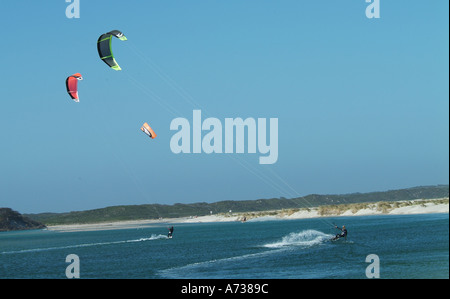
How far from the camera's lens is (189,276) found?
26.5 metres

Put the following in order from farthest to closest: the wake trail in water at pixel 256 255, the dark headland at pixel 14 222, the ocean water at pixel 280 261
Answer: the dark headland at pixel 14 222, the wake trail in water at pixel 256 255, the ocean water at pixel 280 261

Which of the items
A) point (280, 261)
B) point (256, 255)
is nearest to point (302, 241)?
point (256, 255)

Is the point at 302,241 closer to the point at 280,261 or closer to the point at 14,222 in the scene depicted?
the point at 280,261

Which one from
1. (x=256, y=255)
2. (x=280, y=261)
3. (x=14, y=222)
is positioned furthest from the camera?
(x=14, y=222)

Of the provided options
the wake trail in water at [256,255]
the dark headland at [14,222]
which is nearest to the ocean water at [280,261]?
the wake trail in water at [256,255]

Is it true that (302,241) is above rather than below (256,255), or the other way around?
above

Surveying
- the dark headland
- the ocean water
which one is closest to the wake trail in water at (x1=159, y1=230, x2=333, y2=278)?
the ocean water

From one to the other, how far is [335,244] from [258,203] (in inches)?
5958

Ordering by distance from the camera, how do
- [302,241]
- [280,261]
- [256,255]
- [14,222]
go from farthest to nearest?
[14,222]
[302,241]
[256,255]
[280,261]

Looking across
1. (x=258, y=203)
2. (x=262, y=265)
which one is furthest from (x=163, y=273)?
(x=258, y=203)

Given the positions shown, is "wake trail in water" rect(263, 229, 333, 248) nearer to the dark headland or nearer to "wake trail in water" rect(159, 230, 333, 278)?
"wake trail in water" rect(159, 230, 333, 278)

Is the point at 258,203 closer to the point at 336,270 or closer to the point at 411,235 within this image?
the point at 411,235

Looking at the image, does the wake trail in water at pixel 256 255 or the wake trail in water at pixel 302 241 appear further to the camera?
the wake trail in water at pixel 302 241

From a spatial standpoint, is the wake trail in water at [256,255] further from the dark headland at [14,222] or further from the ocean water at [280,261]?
the dark headland at [14,222]
